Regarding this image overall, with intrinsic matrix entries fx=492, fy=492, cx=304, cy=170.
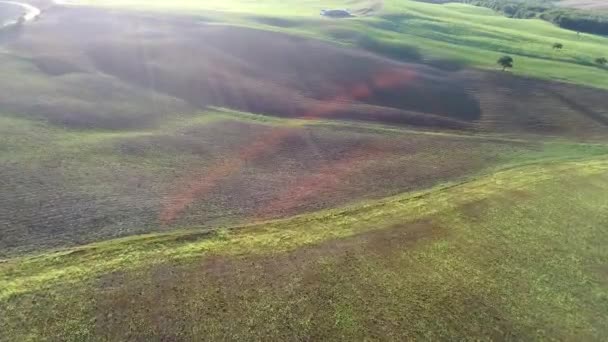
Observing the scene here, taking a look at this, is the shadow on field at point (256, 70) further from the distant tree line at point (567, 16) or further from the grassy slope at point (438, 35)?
the distant tree line at point (567, 16)

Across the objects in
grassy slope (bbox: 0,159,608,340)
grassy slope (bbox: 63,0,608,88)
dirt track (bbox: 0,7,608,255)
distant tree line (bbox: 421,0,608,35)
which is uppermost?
distant tree line (bbox: 421,0,608,35)

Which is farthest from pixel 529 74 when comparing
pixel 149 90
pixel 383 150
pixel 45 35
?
pixel 45 35

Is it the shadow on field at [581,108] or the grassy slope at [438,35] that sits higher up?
the grassy slope at [438,35]

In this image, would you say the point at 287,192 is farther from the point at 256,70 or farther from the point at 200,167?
the point at 256,70

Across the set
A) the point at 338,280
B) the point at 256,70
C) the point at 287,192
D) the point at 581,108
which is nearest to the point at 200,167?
the point at 287,192

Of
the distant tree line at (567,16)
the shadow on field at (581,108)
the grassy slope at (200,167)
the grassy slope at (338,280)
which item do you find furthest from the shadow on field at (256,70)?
the distant tree line at (567,16)

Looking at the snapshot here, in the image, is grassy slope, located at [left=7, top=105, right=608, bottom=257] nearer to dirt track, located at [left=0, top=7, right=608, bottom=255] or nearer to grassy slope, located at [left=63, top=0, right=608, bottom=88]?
dirt track, located at [left=0, top=7, right=608, bottom=255]

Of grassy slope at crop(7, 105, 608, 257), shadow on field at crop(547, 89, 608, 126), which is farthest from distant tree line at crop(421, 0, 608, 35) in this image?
grassy slope at crop(7, 105, 608, 257)
